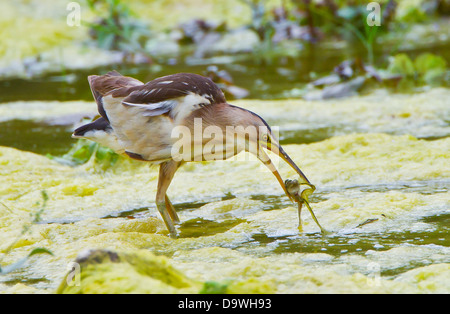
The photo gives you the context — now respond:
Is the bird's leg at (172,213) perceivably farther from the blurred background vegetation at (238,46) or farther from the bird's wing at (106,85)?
the blurred background vegetation at (238,46)

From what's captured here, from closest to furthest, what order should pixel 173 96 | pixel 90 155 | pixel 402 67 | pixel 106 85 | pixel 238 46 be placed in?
pixel 173 96 → pixel 106 85 → pixel 90 155 → pixel 402 67 → pixel 238 46

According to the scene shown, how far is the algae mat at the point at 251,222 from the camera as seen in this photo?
2984 mm

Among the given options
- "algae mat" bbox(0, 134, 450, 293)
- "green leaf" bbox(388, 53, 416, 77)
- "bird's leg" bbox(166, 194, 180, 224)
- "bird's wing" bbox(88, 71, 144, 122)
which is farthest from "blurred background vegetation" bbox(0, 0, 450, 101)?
"bird's leg" bbox(166, 194, 180, 224)

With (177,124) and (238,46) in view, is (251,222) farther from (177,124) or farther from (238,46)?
(238,46)

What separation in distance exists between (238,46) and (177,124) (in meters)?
7.31

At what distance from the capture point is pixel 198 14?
12.7 metres

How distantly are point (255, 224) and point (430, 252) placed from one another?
1124mm

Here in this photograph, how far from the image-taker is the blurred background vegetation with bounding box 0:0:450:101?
26.5ft

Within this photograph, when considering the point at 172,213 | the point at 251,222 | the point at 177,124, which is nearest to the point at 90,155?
the point at 172,213

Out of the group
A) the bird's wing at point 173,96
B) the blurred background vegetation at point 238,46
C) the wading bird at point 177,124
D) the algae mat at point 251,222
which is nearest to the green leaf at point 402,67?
the blurred background vegetation at point 238,46

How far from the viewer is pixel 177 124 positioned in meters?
4.03

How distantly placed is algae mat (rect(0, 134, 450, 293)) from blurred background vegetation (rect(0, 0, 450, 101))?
2.65 metres

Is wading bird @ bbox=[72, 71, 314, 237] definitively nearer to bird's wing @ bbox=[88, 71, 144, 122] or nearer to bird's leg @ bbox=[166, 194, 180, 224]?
bird's leg @ bbox=[166, 194, 180, 224]

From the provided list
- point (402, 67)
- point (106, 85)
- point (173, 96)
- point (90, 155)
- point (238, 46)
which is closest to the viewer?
point (173, 96)
